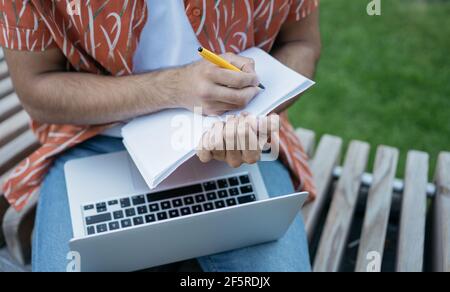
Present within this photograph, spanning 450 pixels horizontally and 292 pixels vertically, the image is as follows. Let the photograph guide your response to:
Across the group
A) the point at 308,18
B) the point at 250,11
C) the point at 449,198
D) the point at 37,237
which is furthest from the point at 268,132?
the point at 449,198

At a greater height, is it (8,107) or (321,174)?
(8,107)

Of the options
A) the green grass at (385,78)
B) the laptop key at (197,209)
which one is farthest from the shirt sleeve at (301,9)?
the green grass at (385,78)

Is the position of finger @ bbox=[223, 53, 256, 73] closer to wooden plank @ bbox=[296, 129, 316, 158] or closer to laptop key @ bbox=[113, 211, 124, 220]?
laptop key @ bbox=[113, 211, 124, 220]

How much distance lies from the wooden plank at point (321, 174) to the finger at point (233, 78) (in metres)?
0.56

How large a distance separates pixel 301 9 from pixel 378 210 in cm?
62

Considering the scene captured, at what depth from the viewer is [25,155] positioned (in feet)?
4.66

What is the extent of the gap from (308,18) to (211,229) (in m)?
0.59

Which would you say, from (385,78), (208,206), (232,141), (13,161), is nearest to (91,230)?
(208,206)

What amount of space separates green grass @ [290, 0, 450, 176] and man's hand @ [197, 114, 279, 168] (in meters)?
1.40

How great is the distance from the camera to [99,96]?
1.03 m

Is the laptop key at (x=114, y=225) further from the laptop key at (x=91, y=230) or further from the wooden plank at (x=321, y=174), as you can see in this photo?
the wooden plank at (x=321, y=174)

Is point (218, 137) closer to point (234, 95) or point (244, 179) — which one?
point (234, 95)
